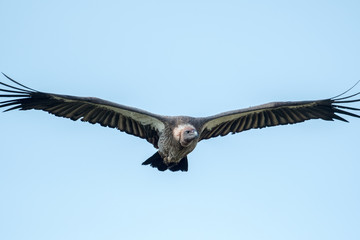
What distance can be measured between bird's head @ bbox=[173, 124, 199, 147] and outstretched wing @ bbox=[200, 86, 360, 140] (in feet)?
3.21

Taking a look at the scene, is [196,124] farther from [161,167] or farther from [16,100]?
[16,100]

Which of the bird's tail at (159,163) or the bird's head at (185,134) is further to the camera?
the bird's tail at (159,163)

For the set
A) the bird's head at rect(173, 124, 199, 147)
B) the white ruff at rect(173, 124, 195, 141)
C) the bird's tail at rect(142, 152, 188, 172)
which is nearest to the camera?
the bird's head at rect(173, 124, 199, 147)

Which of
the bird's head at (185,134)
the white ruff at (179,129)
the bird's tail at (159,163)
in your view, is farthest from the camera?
the bird's tail at (159,163)

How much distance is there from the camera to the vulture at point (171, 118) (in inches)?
612

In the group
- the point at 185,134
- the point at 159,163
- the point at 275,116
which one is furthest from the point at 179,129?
the point at 275,116

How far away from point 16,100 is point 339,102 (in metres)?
7.18

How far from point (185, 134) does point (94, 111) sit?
6.94 ft

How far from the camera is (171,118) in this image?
1620 cm

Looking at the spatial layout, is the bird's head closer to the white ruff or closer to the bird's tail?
the white ruff

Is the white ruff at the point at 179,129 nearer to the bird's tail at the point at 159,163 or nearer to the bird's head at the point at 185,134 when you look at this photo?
the bird's head at the point at 185,134

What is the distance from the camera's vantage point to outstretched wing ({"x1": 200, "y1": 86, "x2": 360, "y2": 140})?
1672 centimetres

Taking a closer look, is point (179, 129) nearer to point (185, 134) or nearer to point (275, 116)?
point (185, 134)

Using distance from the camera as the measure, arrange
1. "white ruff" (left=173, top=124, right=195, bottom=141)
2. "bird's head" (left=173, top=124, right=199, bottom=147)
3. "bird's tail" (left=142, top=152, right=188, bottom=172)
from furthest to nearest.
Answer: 1. "bird's tail" (left=142, top=152, right=188, bottom=172)
2. "white ruff" (left=173, top=124, right=195, bottom=141)
3. "bird's head" (left=173, top=124, right=199, bottom=147)
